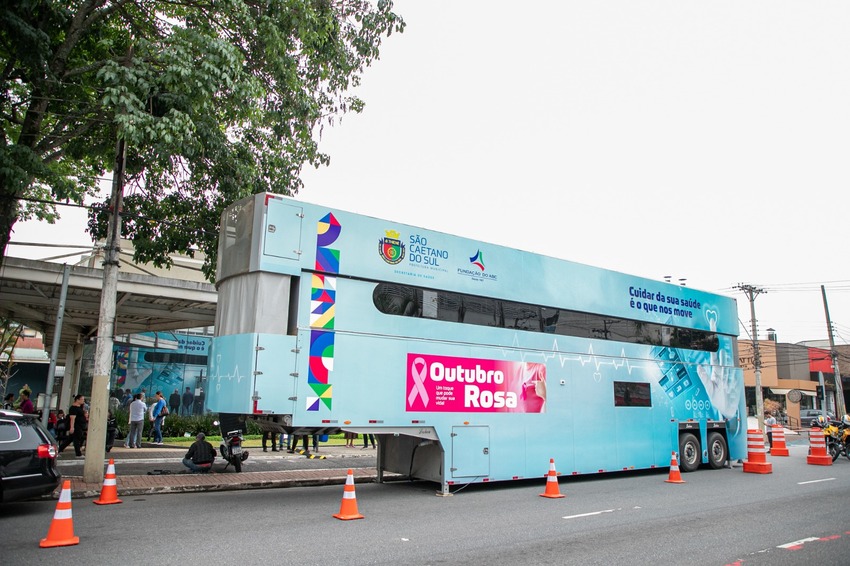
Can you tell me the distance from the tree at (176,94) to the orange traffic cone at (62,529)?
5.73 metres

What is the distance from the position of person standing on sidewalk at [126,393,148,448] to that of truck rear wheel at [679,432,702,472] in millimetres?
15507

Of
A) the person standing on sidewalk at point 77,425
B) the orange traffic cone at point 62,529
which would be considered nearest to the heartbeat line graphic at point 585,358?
the orange traffic cone at point 62,529

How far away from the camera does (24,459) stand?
9078 mm

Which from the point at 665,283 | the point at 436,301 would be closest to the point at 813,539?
the point at 436,301

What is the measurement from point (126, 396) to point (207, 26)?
23.0 m

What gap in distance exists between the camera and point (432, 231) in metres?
11.8

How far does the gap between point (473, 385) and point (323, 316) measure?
3.44m

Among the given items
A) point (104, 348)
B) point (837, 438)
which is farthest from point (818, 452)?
point (104, 348)

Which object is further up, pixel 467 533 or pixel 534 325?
pixel 534 325

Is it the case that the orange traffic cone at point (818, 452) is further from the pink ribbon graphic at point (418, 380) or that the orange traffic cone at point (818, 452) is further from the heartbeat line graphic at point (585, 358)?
the pink ribbon graphic at point (418, 380)

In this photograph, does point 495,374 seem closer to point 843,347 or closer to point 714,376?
point 714,376

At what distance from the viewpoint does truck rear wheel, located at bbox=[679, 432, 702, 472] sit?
15680mm

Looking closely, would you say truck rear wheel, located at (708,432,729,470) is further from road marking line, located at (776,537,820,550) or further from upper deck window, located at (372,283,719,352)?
road marking line, located at (776,537,820,550)

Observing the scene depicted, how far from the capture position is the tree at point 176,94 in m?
10.7
